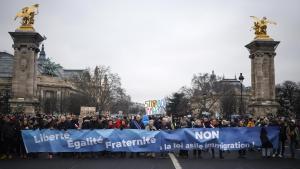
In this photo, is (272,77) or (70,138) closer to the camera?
(70,138)

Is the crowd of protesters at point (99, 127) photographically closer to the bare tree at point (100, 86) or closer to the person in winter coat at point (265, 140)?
the person in winter coat at point (265, 140)

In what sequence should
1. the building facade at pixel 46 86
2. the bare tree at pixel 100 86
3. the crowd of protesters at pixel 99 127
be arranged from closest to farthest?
the crowd of protesters at pixel 99 127, the bare tree at pixel 100 86, the building facade at pixel 46 86

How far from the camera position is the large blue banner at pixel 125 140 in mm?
18281

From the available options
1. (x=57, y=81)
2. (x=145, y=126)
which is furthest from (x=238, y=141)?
(x=57, y=81)

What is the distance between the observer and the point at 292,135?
18.6 m

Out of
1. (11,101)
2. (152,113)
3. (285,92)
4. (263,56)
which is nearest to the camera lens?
(152,113)

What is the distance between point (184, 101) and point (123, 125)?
239 feet

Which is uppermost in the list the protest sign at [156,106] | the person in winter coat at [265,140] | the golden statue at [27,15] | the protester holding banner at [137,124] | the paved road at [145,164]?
the golden statue at [27,15]

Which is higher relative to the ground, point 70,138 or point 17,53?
point 17,53

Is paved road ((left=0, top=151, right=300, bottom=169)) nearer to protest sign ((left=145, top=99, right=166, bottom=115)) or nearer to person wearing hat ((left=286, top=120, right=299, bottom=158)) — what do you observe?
person wearing hat ((left=286, top=120, right=299, bottom=158))

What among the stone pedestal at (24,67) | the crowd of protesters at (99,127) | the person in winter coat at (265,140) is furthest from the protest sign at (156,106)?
the person in winter coat at (265,140)

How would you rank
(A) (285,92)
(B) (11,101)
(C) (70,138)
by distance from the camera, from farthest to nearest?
(A) (285,92), (B) (11,101), (C) (70,138)

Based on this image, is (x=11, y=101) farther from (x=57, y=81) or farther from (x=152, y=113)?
(x=57, y=81)

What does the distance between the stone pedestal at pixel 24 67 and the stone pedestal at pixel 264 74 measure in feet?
76.8
